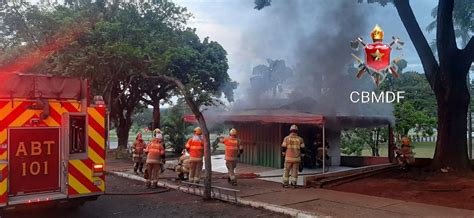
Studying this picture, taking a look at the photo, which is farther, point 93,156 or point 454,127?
point 454,127

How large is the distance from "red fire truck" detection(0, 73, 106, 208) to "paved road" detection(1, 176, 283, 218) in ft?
2.91

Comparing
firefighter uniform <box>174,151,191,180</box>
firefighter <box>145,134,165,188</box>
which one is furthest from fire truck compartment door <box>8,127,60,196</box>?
firefighter uniform <box>174,151,191,180</box>

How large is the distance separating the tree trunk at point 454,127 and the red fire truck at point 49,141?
8981 millimetres

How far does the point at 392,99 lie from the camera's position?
20328mm

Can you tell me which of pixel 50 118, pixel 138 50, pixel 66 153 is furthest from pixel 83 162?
pixel 138 50

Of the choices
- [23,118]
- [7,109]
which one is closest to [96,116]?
[23,118]

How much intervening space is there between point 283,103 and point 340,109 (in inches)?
82.6

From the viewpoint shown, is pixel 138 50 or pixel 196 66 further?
pixel 196 66

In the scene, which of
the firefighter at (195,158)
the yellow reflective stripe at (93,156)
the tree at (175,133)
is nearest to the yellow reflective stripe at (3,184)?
the yellow reflective stripe at (93,156)

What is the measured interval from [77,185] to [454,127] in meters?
9.61

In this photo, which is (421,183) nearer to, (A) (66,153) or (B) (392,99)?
(A) (66,153)

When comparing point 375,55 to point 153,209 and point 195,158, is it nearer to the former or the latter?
point 195,158

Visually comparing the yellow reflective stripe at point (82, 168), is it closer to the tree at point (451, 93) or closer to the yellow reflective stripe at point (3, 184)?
the yellow reflective stripe at point (3, 184)

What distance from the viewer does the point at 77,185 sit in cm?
637
